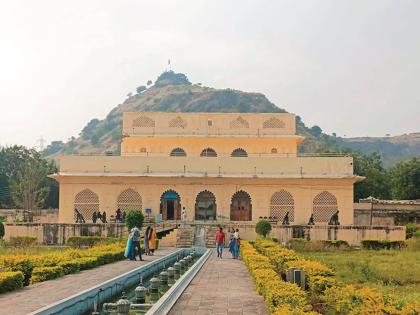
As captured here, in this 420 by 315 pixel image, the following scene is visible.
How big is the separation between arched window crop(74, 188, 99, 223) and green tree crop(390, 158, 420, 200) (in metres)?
31.8

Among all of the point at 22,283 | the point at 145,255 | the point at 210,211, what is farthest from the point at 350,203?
the point at 22,283

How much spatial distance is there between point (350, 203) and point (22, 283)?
26.0 metres

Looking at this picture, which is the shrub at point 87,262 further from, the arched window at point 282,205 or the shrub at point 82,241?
the arched window at point 282,205

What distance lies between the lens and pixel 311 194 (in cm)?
3550

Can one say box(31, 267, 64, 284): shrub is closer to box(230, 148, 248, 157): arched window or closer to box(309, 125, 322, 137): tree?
box(230, 148, 248, 157): arched window

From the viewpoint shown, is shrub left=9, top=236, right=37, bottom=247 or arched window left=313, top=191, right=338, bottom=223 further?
arched window left=313, top=191, right=338, bottom=223

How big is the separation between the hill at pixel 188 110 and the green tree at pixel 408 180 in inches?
2292

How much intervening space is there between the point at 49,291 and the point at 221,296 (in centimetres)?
324

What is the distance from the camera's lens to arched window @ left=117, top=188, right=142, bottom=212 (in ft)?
117

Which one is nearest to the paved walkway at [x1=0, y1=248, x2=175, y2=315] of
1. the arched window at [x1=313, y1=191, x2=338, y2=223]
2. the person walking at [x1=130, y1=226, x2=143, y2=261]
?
the person walking at [x1=130, y1=226, x2=143, y2=261]

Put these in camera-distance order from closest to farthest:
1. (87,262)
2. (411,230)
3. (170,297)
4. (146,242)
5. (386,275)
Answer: (170,297) < (87,262) < (386,275) < (146,242) < (411,230)

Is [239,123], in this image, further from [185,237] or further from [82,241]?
[82,241]

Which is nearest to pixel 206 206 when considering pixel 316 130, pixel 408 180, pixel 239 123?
pixel 239 123

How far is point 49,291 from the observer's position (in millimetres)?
11500
